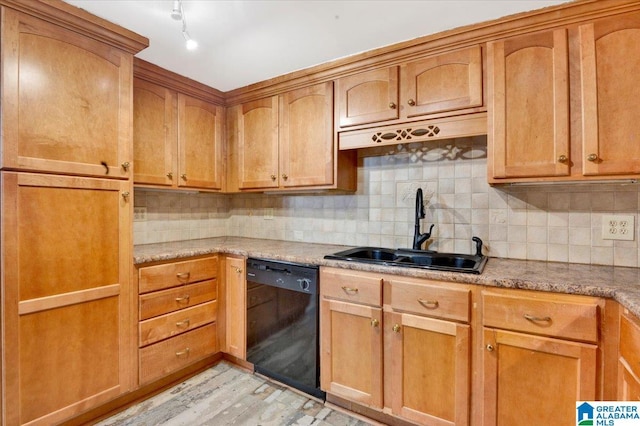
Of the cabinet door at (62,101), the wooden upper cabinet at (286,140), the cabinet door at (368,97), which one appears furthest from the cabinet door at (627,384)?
the cabinet door at (62,101)

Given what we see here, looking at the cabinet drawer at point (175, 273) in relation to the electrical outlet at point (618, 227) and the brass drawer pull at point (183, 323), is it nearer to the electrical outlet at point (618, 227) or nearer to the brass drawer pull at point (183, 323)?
the brass drawer pull at point (183, 323)

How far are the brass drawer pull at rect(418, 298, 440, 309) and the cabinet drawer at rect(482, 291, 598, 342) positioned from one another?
0.21 metres

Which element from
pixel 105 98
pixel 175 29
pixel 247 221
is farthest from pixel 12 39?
pixel 247 221

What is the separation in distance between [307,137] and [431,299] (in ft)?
4.52

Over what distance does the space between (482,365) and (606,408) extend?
43cm

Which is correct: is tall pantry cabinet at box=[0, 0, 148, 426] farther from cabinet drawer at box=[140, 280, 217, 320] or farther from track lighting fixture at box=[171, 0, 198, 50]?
track lighting fixture at box=[171, 0, 198, 50]

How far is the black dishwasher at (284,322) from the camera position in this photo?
188 centimetres

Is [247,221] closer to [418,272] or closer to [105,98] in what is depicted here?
[105,98]

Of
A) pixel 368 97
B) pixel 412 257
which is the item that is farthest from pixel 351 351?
pixel 368 97

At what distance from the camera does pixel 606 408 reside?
1189 millimetres

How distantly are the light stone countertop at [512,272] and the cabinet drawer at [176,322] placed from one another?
0.38m

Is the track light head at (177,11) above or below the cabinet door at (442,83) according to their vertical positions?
above

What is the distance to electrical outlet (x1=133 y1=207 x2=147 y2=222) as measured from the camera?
93.6 inches

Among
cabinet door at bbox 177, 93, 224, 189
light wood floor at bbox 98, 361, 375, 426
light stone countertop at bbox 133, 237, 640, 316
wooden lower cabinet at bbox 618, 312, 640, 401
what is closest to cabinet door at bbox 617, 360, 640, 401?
wooden lower cabinet at bbox 618, 312, 640, 401
